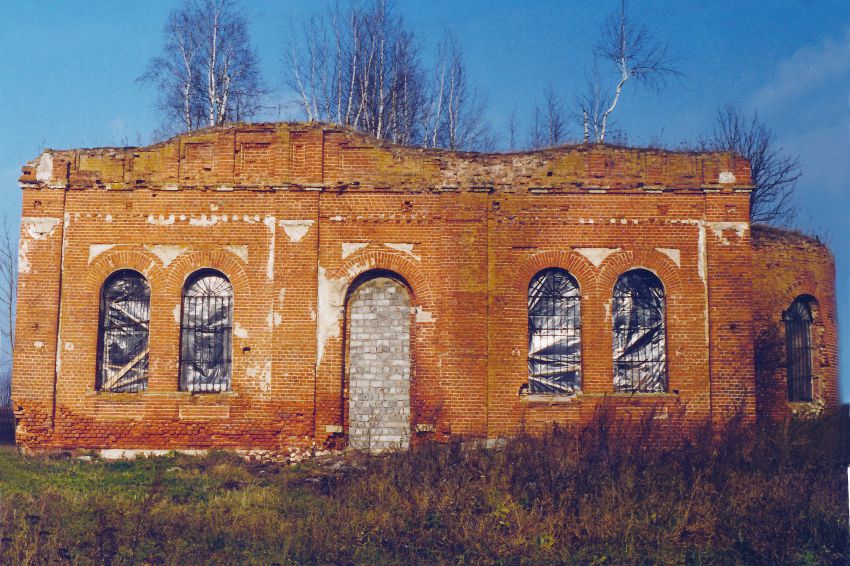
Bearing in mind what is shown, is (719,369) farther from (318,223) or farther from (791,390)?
(318,223)

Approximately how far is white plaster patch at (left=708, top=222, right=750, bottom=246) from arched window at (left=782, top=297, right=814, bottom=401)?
2.78 m

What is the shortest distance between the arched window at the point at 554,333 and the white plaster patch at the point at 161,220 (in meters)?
6.38

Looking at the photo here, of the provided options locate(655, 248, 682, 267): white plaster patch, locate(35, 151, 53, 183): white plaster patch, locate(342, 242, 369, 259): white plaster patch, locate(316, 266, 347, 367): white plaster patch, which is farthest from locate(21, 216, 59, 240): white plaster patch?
locate(655, 248, 682, 267): white plaster patch

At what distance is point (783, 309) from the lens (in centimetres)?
1609

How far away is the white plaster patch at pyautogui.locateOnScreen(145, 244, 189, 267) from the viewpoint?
1434 cm

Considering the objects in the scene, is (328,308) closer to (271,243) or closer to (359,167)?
(271,243)

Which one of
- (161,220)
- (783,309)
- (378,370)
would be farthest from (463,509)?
(783,309)

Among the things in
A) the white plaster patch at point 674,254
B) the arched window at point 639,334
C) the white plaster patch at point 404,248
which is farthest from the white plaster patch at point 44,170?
the white plaster patch at point 674,254

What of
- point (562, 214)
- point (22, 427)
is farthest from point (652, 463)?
point (22, 427)

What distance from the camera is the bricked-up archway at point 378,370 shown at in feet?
46.3

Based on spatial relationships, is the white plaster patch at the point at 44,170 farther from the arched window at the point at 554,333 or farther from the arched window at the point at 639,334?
the arched window at the point at 639,334

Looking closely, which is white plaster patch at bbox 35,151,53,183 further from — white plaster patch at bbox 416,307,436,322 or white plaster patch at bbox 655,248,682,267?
white plaster patch at bbox 655,248,682,267

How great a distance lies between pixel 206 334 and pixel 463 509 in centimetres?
642

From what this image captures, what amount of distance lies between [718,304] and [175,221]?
9.53 meters
